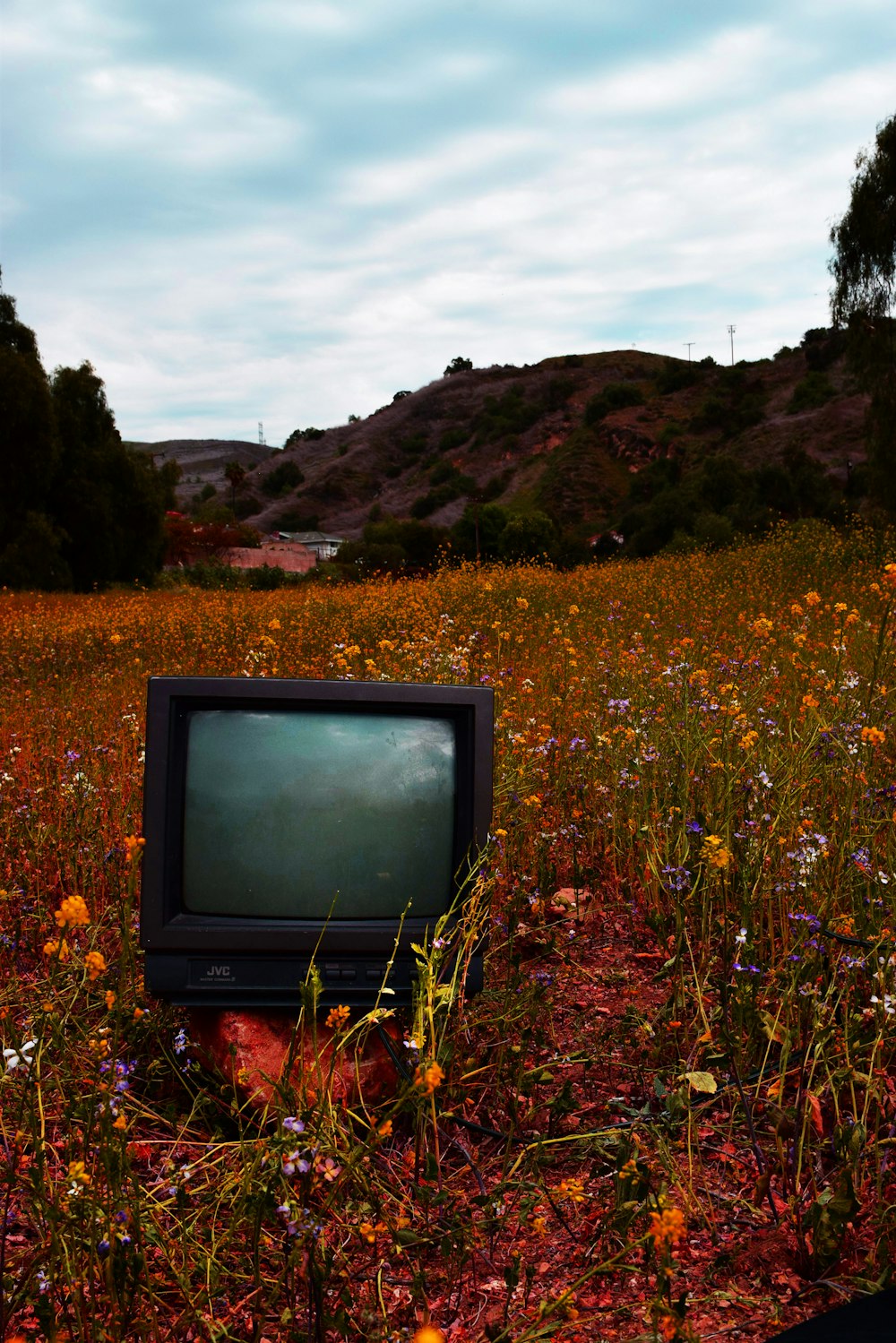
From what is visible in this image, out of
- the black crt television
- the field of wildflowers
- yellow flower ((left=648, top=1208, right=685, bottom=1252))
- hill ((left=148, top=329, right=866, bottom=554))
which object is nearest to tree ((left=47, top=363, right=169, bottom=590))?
hill ((left=148, top=329, right=866, bottom=554))

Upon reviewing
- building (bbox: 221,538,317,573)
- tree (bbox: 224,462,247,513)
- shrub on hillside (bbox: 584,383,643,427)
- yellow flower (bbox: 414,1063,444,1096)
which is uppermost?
shrub on hillside (bbox: 584,383,643,427)

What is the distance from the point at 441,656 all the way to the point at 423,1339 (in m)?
4.68

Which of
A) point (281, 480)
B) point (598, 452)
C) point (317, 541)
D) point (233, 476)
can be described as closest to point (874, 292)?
point (598, 452)

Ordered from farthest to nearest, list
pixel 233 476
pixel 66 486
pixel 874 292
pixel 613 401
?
pixel 233 476
pixel 613 401
pixel 66 486
pixel 874 292

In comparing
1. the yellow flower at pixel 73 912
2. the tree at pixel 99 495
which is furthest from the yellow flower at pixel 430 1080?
the tree at pixel 99 495

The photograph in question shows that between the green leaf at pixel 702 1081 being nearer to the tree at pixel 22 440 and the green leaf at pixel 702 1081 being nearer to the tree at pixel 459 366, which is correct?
the tree at pixel 22 440

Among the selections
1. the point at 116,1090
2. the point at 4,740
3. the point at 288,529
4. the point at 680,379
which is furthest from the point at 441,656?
the point at 288,529

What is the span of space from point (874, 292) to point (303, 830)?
758 inches

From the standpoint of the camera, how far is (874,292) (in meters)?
17.9

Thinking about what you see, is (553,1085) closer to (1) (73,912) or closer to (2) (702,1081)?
(2) (702,1081)

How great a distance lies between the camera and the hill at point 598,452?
35.1m

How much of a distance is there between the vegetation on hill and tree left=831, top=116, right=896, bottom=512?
18.7 metres

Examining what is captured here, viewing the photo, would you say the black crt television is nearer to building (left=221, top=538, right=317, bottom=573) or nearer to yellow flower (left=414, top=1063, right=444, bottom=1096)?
yellow flower (left=414, top=1063, right=444, bottom=1096)

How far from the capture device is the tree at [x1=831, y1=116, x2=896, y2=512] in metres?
17.2
